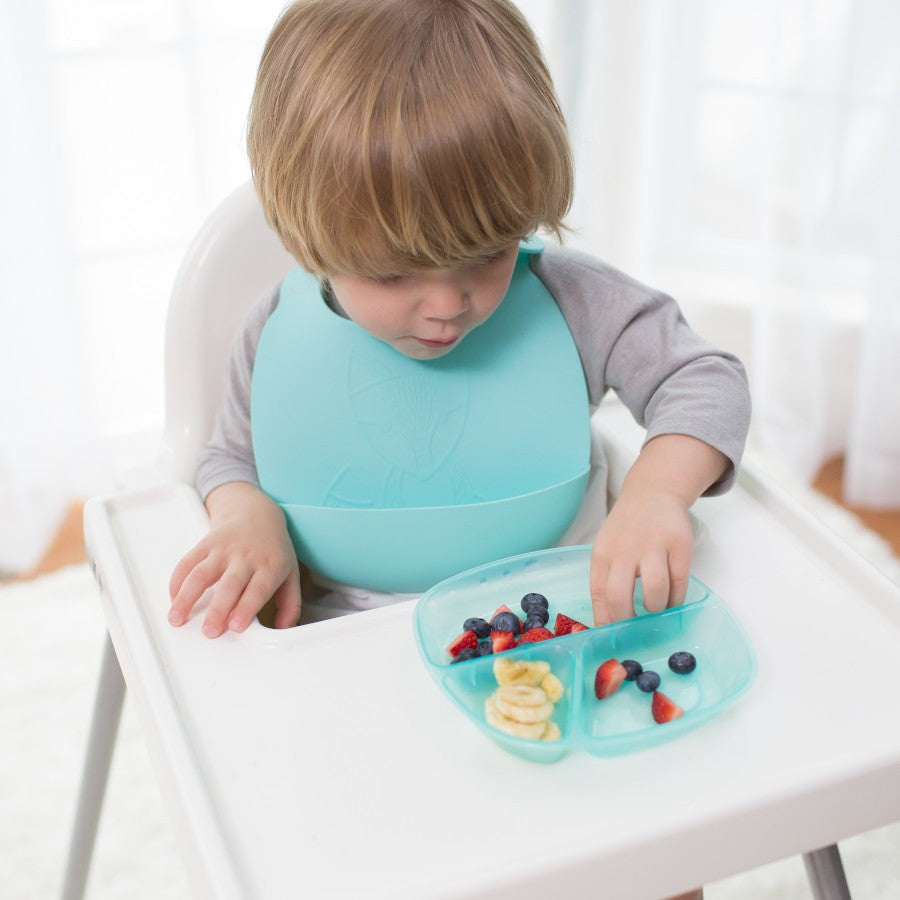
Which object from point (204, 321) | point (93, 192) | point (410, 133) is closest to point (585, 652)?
point (410, 133)

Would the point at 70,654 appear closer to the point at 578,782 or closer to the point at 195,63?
the point at 195,63

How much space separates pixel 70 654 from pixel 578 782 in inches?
49.8

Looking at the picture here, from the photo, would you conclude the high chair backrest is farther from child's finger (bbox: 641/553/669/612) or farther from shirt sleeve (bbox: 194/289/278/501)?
child's finger (bbox: 641/553/669/612)

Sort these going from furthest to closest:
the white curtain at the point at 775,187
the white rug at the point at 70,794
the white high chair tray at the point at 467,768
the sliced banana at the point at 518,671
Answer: the white curtain at the point at 775,187 < the white rug at the point at 70,794 < the sliced banana at the point at 518,671 < the white high chair tray at the point at 467,768

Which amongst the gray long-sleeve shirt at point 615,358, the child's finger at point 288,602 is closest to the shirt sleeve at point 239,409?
the gray long-sleeve shirt at point 615,358

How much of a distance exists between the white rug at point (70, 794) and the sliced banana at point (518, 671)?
725 mm

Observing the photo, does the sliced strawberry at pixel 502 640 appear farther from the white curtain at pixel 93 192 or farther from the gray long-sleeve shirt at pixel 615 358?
the white curtain at pixel 93 192

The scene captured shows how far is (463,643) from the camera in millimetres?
648

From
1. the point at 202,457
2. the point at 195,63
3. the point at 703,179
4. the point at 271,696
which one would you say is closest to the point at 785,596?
the point at 271,696

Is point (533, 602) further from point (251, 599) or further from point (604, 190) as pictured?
point (604, 190)

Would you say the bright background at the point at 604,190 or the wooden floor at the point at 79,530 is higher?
the bright background at the point at 604,190

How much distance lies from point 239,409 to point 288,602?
20 cm

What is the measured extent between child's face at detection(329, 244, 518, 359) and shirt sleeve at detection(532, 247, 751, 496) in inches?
4.8

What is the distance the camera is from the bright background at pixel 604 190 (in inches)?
66.0
